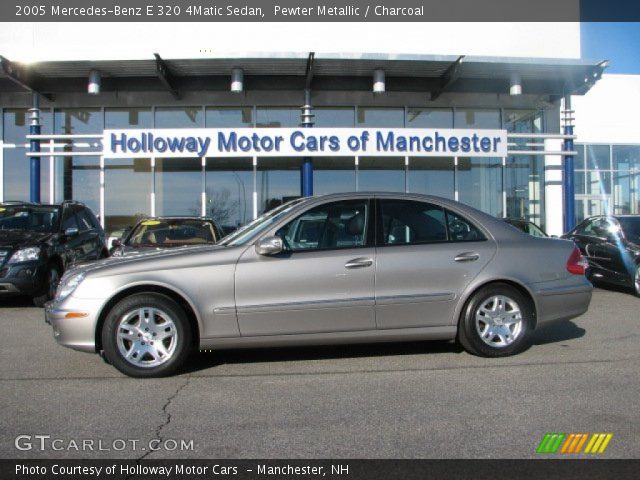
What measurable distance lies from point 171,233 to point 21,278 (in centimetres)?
217

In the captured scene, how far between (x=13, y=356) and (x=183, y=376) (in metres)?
2.08

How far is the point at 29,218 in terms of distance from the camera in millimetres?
10047

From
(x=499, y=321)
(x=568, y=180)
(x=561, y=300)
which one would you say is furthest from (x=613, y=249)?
(x=568, y=180)

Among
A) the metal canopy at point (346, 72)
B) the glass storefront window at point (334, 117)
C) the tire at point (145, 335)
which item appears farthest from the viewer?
the glass storefront window at point (334, 117)

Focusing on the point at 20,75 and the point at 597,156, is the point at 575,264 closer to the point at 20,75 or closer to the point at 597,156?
the point at 20,75

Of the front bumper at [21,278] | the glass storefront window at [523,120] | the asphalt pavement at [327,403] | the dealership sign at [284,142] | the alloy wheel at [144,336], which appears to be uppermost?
the glass storefront window at [523,120]

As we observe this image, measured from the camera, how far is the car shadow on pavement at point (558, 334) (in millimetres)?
6609

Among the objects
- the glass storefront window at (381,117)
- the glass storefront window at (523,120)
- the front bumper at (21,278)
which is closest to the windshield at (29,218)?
the front bumper at (21,278)

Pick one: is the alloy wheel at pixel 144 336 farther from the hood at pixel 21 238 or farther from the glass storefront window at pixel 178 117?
the glass storefront window at pixel 178 117

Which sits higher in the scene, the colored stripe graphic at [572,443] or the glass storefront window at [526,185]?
the glass storefront window at [526,185]

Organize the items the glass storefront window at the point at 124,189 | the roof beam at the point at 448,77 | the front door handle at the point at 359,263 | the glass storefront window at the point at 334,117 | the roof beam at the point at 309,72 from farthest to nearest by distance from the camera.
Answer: the glass storefront window at the point at 334,117
the glass storefront window at the point at 124,189
the roof beam at the point at 448,77
the roof beam at the point at 309,72
the front door handle at the point at 359,263

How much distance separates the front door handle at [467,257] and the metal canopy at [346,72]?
31.7 ft

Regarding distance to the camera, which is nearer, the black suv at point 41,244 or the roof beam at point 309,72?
the black suv at point 41,244

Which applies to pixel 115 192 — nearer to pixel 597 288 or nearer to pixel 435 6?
pixel 435 6
